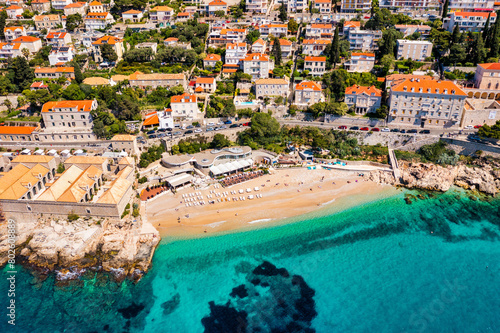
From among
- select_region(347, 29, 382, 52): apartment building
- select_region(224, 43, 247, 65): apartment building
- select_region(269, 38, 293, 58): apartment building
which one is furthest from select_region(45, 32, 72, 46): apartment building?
select_region(347, 29, 382, 52): apartment building

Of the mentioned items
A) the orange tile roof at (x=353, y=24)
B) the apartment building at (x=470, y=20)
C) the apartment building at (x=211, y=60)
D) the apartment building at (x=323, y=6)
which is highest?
the apartment building at (x=323, y=6)

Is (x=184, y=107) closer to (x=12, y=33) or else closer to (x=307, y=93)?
(x=307, y=93)

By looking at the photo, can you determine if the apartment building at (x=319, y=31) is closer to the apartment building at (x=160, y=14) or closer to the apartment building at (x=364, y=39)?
the apartment building at (x=364, y=39)

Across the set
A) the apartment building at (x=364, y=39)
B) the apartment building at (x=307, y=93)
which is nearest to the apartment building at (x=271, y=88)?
the apartment building at (x=307, y=93)

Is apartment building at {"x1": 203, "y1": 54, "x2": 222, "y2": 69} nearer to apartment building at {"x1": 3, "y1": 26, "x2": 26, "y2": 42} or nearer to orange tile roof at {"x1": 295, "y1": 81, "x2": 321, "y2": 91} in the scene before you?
orange tile roof at {"x1": 295, "y1": 81, "x2": 321, "y2": 91}

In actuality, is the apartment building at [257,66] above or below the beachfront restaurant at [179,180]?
above

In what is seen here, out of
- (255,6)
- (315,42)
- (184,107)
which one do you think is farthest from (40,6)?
(315,42)
